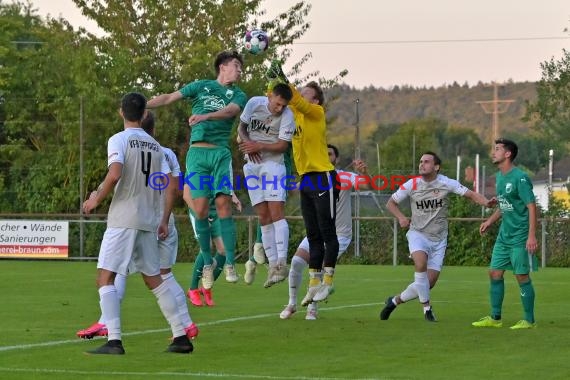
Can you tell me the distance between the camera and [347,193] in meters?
16.8

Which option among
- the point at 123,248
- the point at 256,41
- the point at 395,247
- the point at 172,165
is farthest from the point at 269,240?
the point at 395,247

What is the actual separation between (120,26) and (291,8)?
657cm

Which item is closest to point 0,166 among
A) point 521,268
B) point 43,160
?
point 43,160

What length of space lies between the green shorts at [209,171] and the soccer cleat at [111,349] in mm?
5151

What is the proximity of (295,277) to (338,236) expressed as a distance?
6.18 ft

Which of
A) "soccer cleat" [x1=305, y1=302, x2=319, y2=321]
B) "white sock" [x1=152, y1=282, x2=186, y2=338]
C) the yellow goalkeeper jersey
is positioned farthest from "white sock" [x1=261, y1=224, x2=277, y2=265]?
"white sock" [x1=152, y1=282, x2=186, y2=338]

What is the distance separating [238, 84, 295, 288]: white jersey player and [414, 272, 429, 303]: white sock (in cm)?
153

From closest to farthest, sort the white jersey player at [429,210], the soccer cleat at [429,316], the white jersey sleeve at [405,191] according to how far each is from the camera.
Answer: the soccer cleat at [429,316] → the white jersey player at [429,210] → the white jersey sleeve at [405,191]

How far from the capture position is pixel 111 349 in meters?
10.5

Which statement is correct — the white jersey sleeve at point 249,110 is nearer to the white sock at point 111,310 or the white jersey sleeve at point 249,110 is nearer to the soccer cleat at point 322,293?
the soccer cleat at point 322,293

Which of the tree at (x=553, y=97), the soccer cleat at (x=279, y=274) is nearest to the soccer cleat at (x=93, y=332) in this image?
the soccer cleat at (x=279, y=274)

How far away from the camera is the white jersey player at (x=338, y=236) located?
47.9 feet

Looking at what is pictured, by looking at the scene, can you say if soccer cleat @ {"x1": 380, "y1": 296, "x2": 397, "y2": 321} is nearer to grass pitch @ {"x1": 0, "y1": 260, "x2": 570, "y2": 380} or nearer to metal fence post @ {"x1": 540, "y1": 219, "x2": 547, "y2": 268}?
grass pitch @ {"x1": 0, "y1": 260, "x2": 570, "y2": 380}

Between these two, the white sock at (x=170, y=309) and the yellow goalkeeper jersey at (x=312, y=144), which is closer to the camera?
the white sock at (x=170, y=309)
